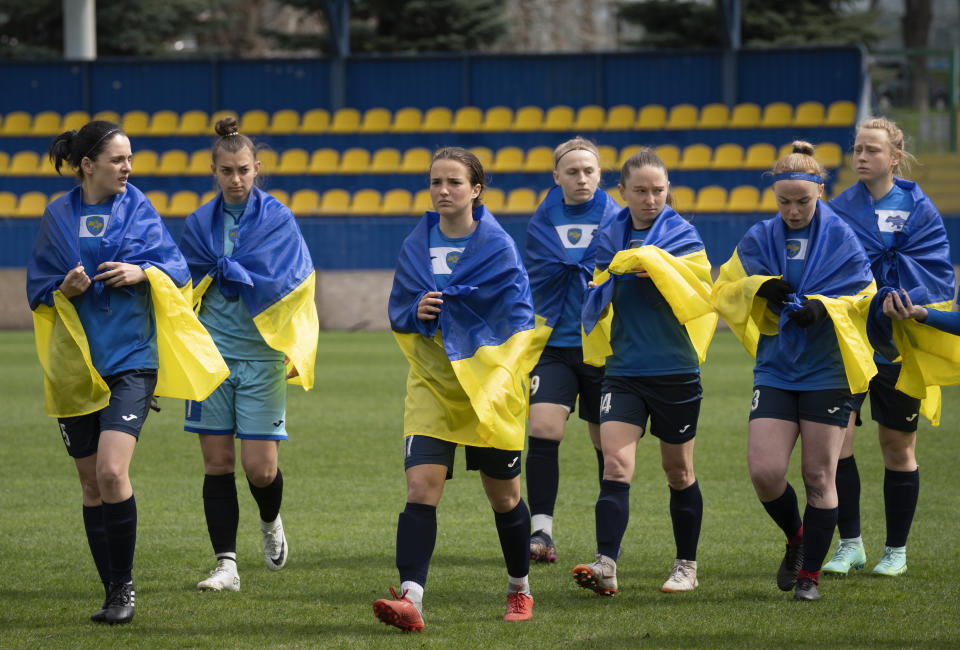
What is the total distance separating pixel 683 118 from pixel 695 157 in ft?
3.77

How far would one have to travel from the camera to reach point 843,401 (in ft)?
16.9

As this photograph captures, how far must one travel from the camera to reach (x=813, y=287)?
17.0 ft

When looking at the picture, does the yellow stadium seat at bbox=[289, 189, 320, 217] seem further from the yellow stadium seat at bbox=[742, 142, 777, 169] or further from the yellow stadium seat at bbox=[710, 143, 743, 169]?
the yellow stadium seat at bbox=[742, 142, 777, 169]

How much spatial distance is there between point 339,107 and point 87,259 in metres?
20.6

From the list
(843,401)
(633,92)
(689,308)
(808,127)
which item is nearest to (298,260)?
(689,308)

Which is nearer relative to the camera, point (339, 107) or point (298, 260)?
point (298, 260)

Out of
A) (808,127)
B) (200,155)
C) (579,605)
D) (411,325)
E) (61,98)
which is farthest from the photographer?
(61,98)

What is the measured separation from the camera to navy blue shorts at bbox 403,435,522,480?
4.80m

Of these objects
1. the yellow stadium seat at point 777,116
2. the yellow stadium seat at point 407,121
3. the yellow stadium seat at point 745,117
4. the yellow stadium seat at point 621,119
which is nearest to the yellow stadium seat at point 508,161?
the yellow stadium seat at point 621,119

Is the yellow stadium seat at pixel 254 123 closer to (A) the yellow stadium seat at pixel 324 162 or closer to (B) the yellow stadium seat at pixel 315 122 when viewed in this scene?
(B) the yellow stadium seat at pixel 315 122

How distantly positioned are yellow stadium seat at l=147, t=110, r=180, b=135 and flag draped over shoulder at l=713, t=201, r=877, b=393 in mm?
20669

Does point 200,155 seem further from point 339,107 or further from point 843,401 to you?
point 843,401

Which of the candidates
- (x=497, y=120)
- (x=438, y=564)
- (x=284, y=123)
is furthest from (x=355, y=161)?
(x=438, y=564)

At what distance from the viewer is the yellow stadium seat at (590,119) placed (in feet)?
76.0
